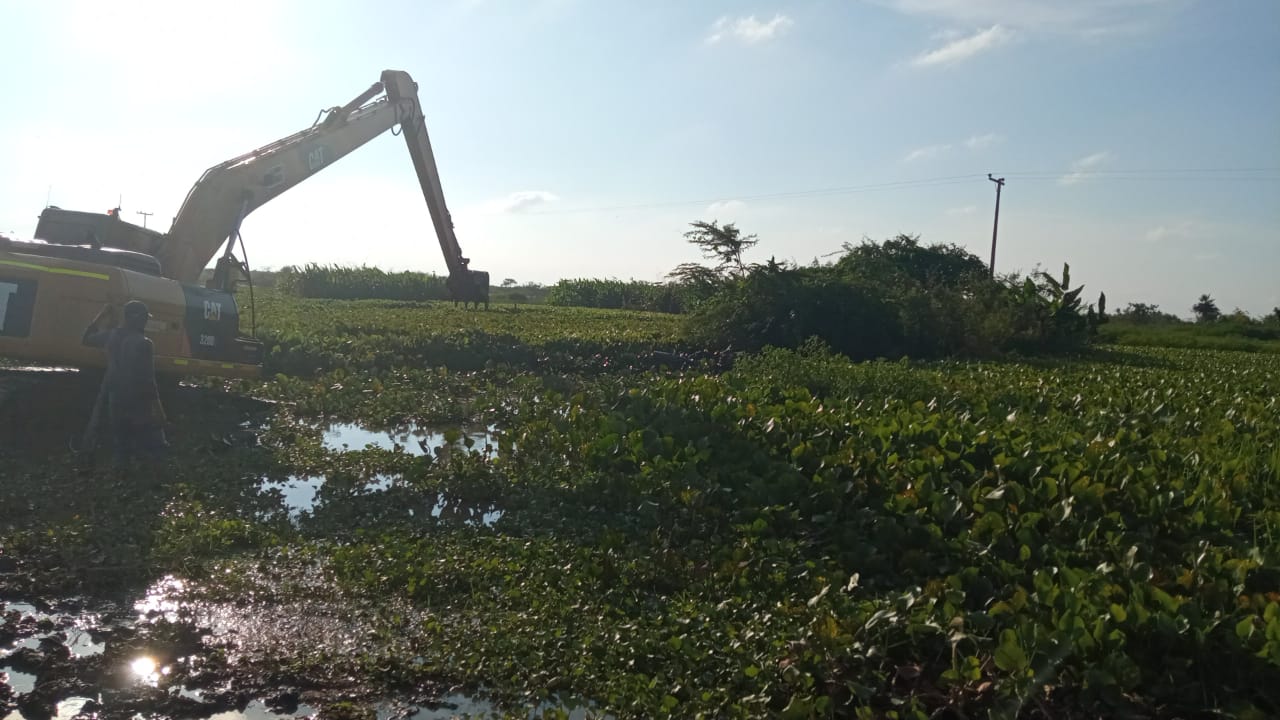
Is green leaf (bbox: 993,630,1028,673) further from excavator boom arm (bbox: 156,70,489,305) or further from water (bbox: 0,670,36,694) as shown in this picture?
excavator boom arm (bbox: 156,70,489,305)

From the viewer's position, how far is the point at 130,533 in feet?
22.4

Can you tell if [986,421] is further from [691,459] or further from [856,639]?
[856,639]

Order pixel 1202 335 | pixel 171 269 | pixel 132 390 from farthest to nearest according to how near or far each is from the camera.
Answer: pixel 1202 335 → pixel 171 269 → pixel 132 390

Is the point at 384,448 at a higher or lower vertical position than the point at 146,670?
higher

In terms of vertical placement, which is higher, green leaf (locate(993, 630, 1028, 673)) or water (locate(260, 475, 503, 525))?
green leaf (locate(993, 630, 1028, 673))

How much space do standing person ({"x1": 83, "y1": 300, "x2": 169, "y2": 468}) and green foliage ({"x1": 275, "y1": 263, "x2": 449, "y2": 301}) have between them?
103ft

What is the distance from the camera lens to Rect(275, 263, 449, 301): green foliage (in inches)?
1624

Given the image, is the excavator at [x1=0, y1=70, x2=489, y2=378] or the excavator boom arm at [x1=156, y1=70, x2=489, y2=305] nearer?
the excavator at [x1=0, y1=70, x2=489, y2=378]

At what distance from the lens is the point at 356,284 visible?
42000 mm

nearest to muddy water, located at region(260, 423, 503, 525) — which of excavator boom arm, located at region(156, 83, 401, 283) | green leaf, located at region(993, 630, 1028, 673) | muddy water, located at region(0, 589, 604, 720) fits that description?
muddy water, located at region(0, 589, 604, 720)

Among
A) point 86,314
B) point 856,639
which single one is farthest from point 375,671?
point 86,314

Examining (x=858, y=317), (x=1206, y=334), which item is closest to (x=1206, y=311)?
(x=1206, y=334)

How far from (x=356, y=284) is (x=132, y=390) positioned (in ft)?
111

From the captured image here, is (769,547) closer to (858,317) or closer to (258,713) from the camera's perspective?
(258,713)
